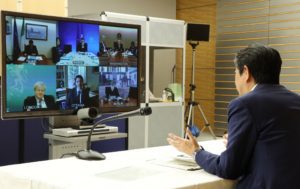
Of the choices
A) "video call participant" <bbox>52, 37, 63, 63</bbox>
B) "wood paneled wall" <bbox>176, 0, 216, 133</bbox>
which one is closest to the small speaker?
"wood paneled wall" <bbox>176, 0, 216, 133</bbox>

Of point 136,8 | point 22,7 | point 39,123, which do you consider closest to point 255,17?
point 136,8

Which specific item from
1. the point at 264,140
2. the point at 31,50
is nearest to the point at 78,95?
the point at 31,50

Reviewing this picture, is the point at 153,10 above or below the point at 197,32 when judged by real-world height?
above

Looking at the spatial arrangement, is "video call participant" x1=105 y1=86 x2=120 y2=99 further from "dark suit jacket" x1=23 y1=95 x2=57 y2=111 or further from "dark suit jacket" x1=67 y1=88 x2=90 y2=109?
"dark suit jacket" x1=23 y1=95 x2=57 y2=111

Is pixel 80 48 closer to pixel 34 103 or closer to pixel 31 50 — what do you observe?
pixel 31 50

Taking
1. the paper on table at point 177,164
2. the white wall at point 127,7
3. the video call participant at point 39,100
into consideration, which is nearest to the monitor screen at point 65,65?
the video call participant at point 39,100

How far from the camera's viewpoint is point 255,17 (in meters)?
6.77

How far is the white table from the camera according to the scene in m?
1.55

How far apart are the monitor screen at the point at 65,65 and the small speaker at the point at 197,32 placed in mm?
3488

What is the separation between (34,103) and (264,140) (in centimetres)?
124

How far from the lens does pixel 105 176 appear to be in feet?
5.44

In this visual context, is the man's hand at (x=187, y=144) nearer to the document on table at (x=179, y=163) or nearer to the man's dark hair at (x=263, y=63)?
the document on table at (x=179, y=163)

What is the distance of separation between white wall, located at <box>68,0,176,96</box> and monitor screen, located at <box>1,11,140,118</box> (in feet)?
13.0

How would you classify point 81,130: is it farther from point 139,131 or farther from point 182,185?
point 139,131
